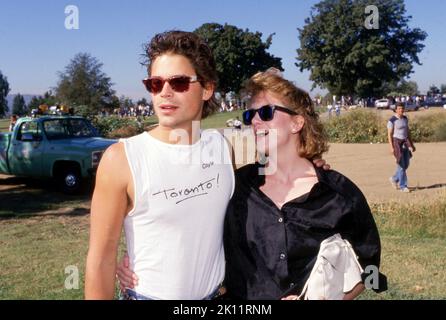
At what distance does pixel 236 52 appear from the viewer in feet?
245

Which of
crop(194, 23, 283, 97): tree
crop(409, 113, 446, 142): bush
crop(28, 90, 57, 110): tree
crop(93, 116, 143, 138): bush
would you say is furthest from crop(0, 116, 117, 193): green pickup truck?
crop(194, 23, 283, 97): tree

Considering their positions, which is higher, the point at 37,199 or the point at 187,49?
the point at 187,49

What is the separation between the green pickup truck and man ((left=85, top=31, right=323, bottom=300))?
9.27 m

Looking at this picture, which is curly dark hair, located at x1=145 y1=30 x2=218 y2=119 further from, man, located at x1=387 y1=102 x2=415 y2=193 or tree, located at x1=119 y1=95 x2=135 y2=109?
tree, located at x1=119 y1=95 x2=135 y2=109

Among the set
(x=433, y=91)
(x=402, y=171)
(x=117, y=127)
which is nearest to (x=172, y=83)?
(x=402, y=171)

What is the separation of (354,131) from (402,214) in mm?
16639

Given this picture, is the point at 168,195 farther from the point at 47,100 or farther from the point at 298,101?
the point at 47,100

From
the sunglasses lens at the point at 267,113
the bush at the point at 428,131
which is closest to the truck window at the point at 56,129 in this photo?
the sunglasses lens at the point at 267,113

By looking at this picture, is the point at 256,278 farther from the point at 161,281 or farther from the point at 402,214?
the point at 402,214

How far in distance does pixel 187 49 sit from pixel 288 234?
2.79 ft

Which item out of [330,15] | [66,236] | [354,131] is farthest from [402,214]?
[330,15]

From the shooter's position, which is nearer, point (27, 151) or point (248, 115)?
point (248, 115)

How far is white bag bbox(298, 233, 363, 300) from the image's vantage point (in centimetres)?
204
